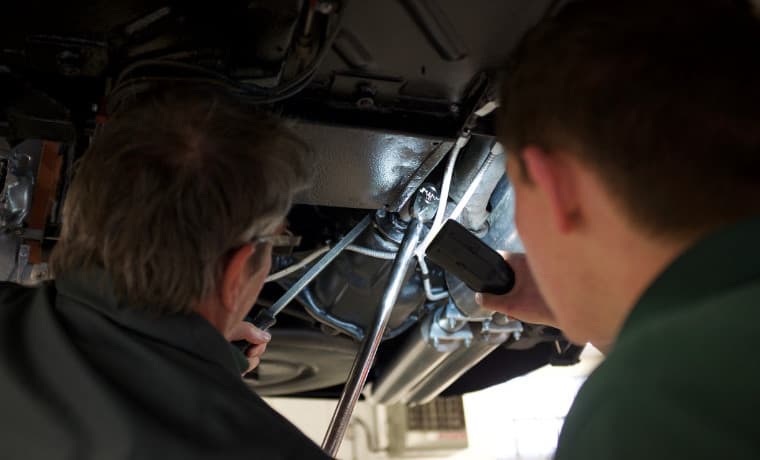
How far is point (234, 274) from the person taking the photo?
2.46ft

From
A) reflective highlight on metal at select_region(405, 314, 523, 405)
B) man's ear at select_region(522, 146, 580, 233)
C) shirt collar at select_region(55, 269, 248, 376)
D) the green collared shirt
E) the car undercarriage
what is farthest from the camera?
reflective highlight on metal at select_region(405, 314, 523, 405)

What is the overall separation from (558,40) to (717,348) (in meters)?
0.29

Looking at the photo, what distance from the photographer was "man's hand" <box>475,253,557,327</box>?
97 cm

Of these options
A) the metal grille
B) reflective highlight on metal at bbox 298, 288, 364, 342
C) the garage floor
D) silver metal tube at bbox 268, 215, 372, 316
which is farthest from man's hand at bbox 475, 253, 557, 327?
the metal grille

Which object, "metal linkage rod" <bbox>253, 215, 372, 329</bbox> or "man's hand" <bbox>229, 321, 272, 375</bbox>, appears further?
"metal linkage rod" <bbox>253, 215, 372, 329</bbox>

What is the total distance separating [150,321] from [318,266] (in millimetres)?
435

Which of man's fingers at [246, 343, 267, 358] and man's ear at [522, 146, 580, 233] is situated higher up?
man's ear at [522, 146, 580, 233]

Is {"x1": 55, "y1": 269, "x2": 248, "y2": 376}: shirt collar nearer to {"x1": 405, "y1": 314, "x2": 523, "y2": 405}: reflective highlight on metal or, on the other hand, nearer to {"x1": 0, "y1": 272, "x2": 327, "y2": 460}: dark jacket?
{"x1": 0, "y1": 272, "x2": 327, "y2": 460}: dark jacket

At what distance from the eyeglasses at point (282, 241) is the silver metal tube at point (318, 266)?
53mm

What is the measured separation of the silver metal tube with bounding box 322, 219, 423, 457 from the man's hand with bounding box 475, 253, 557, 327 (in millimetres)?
152

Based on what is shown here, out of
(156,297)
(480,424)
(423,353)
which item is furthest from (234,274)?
(480,424)

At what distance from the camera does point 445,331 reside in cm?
138

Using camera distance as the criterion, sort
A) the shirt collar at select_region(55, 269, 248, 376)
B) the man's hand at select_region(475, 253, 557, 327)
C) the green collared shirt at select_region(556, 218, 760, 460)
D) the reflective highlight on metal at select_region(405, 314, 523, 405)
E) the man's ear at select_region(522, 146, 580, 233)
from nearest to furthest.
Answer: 1. the green collared shirt at select_region(556, 218, 760, 460)
2. the man's ear at select_region(522, 146, 580, 233)
3. the shirt collar at select_region(55, 269, 248, 376)
4. the man's hand at select_region(475, 253, 557, 327)
5. the reflective highlight on metal at select_region(405, 314, 523, 405)

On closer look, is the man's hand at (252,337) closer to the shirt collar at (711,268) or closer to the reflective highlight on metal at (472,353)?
the reflective highlight on metal at (472,353)
